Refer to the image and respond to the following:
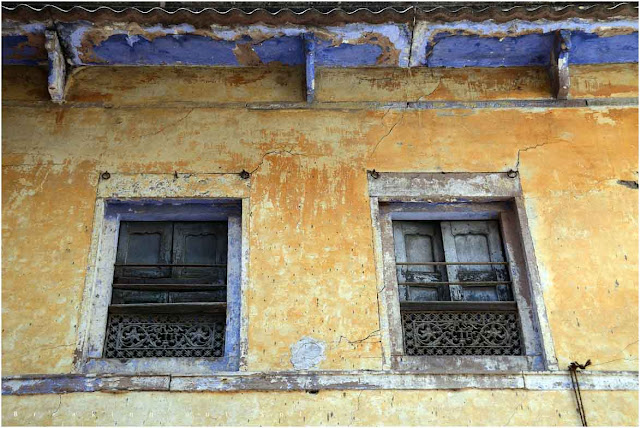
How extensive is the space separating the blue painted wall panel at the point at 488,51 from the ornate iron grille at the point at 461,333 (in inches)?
95.3

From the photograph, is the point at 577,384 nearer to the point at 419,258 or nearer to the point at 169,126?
the point at 419,258

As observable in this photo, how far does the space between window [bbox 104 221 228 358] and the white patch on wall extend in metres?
0.59

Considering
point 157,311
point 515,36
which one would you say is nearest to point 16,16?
point 157,311

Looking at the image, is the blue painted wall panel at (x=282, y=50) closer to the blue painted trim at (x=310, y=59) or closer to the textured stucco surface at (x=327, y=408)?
the blue painted trim at (x=310, y=59)

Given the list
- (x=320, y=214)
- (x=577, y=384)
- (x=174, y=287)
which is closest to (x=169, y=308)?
(x=174, y=287)

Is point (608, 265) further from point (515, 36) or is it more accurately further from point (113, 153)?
point (113, 153)

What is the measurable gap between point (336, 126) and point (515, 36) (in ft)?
5.86

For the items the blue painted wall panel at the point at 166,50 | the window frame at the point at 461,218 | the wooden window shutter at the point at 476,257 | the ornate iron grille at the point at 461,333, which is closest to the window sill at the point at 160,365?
the window frame at the point at 461,218

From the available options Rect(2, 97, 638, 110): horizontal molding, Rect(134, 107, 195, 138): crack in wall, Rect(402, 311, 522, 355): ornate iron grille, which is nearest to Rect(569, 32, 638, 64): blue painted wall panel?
Rect(2, 97, 638, 110): horizontal molding

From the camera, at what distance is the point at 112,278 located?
18.5ft

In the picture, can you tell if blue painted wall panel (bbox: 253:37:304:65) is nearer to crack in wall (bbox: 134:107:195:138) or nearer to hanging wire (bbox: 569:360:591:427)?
crack in wall (bbox: 134:107:195:138)

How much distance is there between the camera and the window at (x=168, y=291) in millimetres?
5398

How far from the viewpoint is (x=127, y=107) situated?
6.38 metres

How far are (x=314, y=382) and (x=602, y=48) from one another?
404cm
